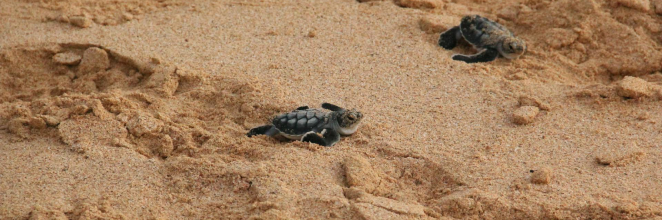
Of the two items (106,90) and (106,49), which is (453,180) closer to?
(106,90)

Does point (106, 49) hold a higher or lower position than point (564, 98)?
higher

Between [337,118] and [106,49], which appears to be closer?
[337,118]

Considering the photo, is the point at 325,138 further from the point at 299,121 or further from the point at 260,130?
the point at 260,130

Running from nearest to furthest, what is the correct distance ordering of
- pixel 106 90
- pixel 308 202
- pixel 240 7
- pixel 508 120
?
pixel 308 202 → pixel 508 120 → pixel 106 90 → pixel 240 7

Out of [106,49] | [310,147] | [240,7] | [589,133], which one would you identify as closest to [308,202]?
[310,147]

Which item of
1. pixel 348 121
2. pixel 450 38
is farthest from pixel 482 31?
pixel 348 121

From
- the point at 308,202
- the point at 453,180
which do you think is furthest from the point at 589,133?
the point at 308,202

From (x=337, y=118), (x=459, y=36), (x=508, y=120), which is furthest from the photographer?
(x=459, y=36)
